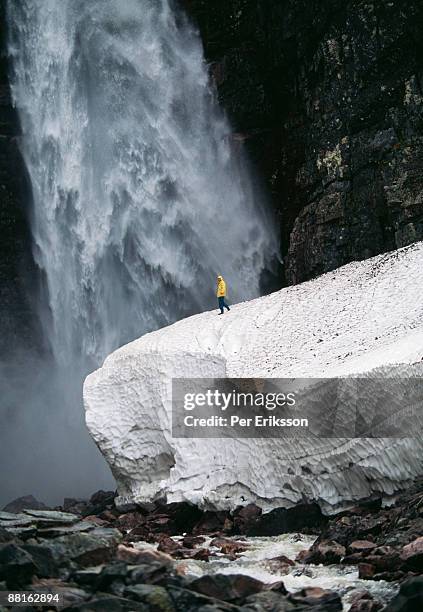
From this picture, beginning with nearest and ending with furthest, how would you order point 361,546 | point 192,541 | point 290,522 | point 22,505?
point 361,546 → point 192,541 → point 290,522 → point 22,505

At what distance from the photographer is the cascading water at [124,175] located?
28406 millimetres

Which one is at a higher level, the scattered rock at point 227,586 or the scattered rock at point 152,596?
the scattered rock at point 152,596

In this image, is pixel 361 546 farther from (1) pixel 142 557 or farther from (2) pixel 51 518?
(2) pixel 51 518

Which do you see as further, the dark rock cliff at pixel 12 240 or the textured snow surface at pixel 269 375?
the dark rock cliff at pixel 12 240

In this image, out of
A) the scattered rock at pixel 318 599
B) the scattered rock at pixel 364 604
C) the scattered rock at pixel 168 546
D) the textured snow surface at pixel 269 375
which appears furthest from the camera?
the textured snow surface at pixel 269 375

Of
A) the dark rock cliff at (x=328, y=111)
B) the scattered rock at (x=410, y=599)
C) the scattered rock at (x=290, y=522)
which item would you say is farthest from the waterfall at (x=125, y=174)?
the scattered rock at (x=410, y=599)

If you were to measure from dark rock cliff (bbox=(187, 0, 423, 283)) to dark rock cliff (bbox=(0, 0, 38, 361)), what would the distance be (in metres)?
8.26

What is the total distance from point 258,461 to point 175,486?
2.17m

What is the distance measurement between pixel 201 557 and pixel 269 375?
4.81m

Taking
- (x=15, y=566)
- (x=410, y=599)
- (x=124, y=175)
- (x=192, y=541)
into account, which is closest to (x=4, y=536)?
(x=15, y=566)

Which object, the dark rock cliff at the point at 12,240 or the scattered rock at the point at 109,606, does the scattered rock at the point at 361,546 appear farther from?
the dark rock cliff at the point at 12,240

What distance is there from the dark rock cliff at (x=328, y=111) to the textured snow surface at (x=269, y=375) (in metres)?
3.51

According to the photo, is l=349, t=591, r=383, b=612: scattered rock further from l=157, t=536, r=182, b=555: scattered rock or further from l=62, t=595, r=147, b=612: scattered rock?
l=157, t=536, r=182, b=555: scattered rock

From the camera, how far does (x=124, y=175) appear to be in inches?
1137
